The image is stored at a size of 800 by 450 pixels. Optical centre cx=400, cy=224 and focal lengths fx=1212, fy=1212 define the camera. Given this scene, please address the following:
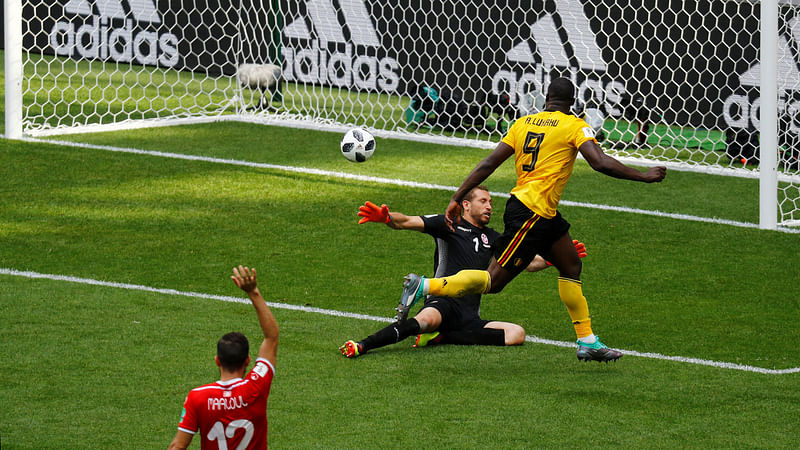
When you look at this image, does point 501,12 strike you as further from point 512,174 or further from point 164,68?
point 164,68

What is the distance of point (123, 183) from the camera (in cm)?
1236

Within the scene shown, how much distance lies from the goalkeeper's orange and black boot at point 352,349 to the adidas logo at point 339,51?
10096 millimetres

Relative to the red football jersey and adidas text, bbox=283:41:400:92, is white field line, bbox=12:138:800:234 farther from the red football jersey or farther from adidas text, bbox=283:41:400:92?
the red football jersey

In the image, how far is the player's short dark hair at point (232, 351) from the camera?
442 centimetres

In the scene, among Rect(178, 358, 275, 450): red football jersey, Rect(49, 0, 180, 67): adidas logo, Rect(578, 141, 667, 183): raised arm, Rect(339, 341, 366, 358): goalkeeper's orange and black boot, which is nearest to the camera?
Rect(178, 358, 275, 450): red football jersey

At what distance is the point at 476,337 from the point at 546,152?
1271 millimetres

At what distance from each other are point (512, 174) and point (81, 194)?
477 cm

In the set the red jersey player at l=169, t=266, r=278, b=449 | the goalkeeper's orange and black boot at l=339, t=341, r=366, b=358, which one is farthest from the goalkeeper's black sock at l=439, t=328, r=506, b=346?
the red jersey player at l=169, t=266, r=278, b=449

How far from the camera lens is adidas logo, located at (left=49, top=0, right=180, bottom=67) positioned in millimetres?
18031

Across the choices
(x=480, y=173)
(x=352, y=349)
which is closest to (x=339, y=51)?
(x=480, y=173)

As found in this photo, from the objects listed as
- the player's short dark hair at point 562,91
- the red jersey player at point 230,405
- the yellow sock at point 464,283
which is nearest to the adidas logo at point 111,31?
the yellow sock at point 464,283

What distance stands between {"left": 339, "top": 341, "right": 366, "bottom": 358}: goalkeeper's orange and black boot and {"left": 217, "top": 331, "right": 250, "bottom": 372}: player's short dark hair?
285cm

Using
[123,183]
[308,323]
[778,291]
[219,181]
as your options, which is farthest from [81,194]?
[778,291]

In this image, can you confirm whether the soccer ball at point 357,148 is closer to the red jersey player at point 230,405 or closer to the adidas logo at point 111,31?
the red jersey player at point 230,405
